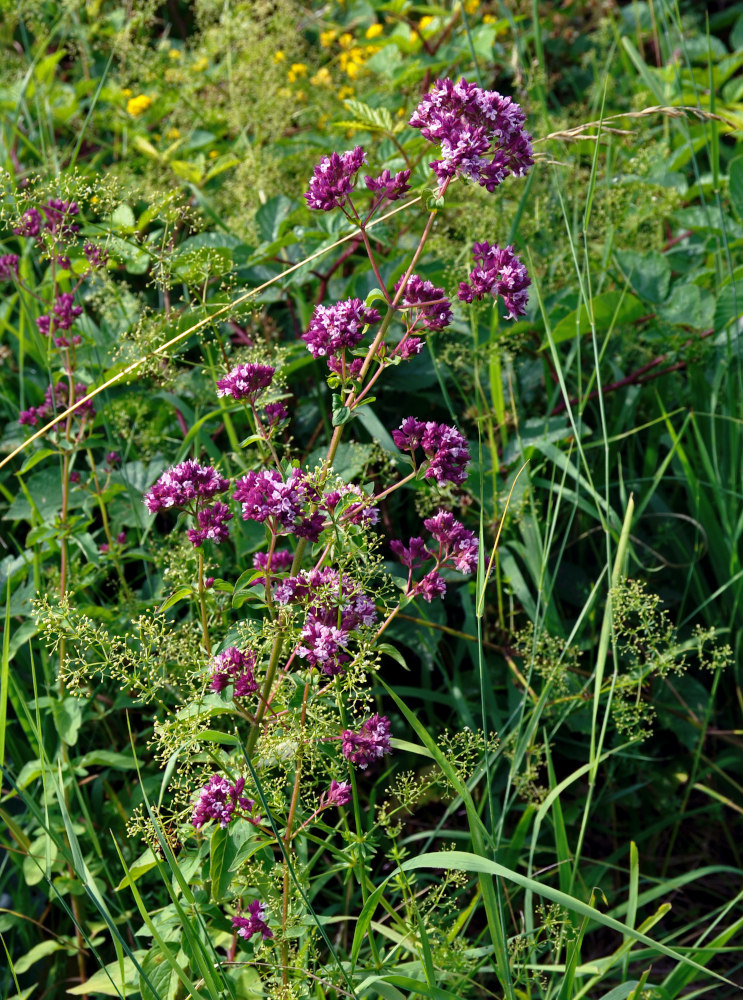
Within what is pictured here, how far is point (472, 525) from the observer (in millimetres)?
2168

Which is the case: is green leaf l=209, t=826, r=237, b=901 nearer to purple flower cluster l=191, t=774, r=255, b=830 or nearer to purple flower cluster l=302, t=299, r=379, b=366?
purple flower cluster l=191, t=774, r=255, b=830

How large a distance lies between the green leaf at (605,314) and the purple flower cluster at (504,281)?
2.47ft

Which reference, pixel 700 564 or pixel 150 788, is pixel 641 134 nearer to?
pixel 700 564

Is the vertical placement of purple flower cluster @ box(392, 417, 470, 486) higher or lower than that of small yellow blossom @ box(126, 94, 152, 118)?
lower

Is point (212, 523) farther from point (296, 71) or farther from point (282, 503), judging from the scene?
point (296, 71)

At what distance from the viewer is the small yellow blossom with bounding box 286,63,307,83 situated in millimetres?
3340

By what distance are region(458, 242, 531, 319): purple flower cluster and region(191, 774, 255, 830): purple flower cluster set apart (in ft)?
2.59

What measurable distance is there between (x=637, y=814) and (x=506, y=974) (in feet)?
3.17

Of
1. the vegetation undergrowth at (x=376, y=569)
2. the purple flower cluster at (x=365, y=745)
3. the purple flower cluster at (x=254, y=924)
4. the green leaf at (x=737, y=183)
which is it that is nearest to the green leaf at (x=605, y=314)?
the vegetation undergrowth at (x=376, y=569)

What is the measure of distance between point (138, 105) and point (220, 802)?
277cm

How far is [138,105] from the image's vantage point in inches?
128

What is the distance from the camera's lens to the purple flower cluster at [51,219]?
1802 millimetres

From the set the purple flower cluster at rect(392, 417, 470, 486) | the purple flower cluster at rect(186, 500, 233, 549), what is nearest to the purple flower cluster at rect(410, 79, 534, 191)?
the purple flower cluster at rect(392, 417, 470, 486)

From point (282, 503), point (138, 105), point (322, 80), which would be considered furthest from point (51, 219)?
point (322, 80)
